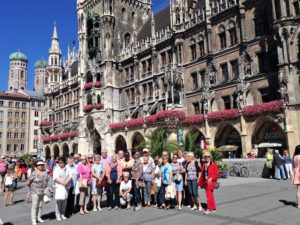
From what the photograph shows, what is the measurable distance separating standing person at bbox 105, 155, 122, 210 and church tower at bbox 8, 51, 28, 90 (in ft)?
391

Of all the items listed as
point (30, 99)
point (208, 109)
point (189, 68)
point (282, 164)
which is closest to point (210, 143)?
point (208, 109)

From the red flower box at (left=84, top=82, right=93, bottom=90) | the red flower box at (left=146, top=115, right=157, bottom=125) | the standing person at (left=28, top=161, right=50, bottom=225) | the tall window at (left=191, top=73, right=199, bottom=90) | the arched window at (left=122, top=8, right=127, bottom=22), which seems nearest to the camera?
the standing person at (left=28, top=161, right=50, bottom=225)

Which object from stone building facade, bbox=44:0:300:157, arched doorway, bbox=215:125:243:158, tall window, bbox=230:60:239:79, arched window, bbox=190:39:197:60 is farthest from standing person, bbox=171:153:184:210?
arched window, bbox=190:39:197:60

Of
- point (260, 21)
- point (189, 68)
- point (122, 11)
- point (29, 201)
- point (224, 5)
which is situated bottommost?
point (29, 201)

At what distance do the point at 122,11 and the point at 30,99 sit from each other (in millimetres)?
45107

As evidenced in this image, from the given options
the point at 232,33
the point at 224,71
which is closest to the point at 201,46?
the point at 232,33

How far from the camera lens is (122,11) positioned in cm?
4350

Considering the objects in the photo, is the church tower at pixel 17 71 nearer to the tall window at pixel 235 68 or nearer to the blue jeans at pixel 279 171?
the tall window at pixel 235 68

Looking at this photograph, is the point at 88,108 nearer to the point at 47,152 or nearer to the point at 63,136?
the point at 63,136

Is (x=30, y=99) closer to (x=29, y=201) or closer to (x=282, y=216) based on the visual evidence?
(x=29, y=201)

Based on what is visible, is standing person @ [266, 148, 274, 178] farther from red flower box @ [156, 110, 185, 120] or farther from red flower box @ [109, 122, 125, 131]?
red flower box @ [109, 122, 125, 131]

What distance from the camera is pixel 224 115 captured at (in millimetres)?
26141

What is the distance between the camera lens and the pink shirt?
1005 cm

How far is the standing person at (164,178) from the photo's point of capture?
9930 mm
